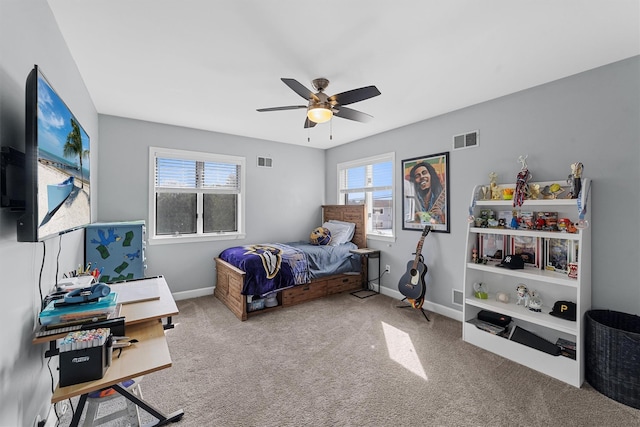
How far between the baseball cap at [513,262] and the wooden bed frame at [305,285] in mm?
2214

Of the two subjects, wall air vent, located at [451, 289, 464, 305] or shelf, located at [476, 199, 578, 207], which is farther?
wall air vent, located at [451, 289, 464, 305]

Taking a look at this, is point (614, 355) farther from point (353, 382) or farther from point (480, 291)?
point (353, 382)

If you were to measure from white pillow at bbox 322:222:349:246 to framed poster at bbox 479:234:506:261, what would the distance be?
2.12 meters

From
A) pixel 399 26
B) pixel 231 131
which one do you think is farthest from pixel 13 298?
pixel 231 131

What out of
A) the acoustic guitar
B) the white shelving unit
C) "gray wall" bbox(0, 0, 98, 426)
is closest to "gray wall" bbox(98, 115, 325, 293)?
"gray wall" bbox(0, 0, 98, 426)

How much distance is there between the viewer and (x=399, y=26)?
184 cm

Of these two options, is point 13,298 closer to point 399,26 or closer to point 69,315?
point 69,315

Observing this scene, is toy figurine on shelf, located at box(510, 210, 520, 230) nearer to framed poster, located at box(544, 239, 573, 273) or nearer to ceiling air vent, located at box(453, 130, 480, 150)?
framed poster, located at box(544, 239, 573, 273)

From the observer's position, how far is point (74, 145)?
1707 millimetres

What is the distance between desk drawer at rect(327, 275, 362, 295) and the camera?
13.9 feet

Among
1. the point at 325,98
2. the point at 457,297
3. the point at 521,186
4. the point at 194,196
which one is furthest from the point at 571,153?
the point at 194,196

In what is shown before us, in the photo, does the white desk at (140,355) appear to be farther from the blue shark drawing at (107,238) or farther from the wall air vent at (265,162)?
the wall air vent at (265,162)

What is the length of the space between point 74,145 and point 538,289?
397 cm

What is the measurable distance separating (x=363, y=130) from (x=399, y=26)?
7.83 ft
